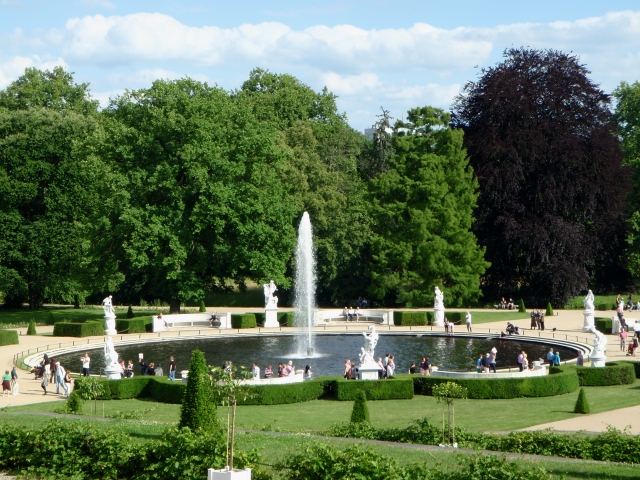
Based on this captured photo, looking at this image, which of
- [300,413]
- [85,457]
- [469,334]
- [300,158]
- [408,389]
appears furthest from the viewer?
[300,158]

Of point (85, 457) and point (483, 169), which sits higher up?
point (483, 169)

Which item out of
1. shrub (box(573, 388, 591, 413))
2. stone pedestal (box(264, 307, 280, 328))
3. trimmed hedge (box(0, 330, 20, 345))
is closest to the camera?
shrub (box(573, 388, 591, 413))

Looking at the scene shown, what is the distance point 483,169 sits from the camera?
6444cm

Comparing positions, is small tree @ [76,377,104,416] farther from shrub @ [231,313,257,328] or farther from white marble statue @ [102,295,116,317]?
shrub @ [231,313,257,328]

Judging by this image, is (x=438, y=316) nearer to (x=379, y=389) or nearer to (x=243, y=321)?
(x=243, y=321)

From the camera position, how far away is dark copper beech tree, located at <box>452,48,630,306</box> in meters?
63.1

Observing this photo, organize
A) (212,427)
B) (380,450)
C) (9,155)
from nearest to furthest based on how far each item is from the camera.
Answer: (380,450) → (212,427) → (9,155)

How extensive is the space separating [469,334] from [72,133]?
31117 millimetres

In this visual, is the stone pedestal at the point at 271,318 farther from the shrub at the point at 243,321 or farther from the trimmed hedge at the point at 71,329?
the trimmed hedge at the point at 71,329

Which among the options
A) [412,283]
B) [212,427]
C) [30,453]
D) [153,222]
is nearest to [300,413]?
[212,427]

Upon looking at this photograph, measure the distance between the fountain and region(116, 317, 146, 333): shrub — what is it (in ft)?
30.4

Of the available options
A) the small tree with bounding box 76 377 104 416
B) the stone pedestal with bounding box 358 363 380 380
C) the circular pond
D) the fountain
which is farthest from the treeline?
the small tree with bounding box 76 377 104 416

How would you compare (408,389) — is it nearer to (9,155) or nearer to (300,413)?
(300,413)

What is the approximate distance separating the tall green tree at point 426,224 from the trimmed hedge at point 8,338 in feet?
81.4
